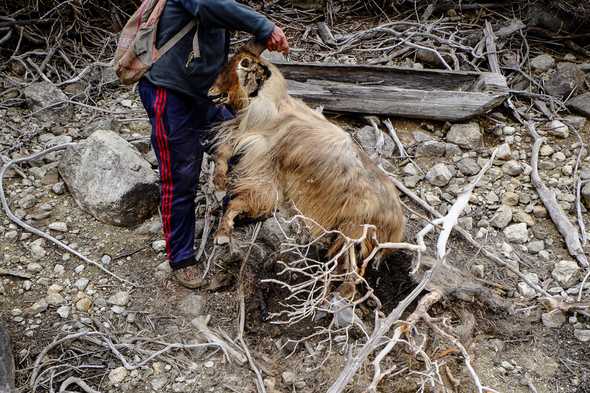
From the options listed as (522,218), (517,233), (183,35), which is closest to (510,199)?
(522,218)

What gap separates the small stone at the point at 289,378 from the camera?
3.44 metres

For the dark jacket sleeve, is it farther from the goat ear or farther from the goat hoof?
the goat hoof

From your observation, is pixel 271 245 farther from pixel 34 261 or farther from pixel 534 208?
pixel 534 208

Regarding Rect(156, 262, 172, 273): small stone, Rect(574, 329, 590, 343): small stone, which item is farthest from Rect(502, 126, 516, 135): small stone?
Rect(156, 262, 172, 273): small stone

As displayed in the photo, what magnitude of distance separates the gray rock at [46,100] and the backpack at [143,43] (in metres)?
2.20

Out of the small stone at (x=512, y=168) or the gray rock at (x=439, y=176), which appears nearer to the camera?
the gray rock at (x=439, y=176)

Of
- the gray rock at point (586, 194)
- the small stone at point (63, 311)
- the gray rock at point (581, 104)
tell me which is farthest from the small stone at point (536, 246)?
the small stone at point (63, 311)

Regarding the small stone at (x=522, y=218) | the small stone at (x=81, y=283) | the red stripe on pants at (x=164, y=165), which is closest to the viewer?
the red stripe on pants at (x=164, y=165)

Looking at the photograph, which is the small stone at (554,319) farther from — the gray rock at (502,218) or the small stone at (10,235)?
the small stone at (10,235)

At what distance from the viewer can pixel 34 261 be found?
13.2 feet

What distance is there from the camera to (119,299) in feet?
12.7

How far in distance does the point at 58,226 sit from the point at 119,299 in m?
0.85

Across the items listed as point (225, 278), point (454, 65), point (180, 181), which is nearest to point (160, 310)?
point (225, 278)

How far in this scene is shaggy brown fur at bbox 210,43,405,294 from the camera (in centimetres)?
359
